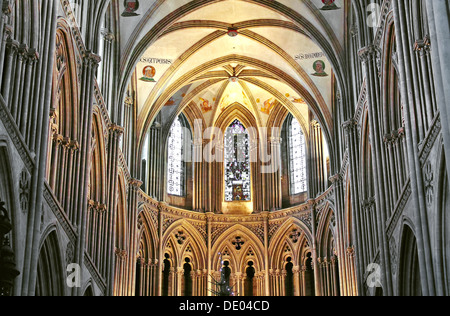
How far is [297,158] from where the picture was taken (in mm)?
34844

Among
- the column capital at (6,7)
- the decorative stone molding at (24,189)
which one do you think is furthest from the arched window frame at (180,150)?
the column capital at (6,7)

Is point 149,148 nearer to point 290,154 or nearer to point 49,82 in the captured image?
point 290,154

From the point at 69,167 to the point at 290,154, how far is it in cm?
1607

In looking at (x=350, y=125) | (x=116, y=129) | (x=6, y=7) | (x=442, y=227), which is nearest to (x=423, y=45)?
(x=442, y=227)

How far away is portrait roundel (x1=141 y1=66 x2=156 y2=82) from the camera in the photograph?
100 ft

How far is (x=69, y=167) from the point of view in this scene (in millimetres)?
20938

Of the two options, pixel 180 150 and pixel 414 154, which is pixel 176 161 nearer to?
pixel 180 150

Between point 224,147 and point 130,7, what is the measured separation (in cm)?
1109

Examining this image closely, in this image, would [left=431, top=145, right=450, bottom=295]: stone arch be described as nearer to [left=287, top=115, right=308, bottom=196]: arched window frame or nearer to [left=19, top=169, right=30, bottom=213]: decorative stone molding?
[left=19, top=169, right=30, bottom=213]: decorative stone molding

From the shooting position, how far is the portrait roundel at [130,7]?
87.7ft

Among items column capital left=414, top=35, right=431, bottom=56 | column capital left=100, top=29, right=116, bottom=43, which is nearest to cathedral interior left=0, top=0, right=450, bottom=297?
column capital left=414, top=35, right=431, bottom=56

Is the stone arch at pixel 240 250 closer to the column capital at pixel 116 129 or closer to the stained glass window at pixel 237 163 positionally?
the stained glass window at pixel 237 163

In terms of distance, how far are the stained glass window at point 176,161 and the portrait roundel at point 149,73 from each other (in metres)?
4.69
